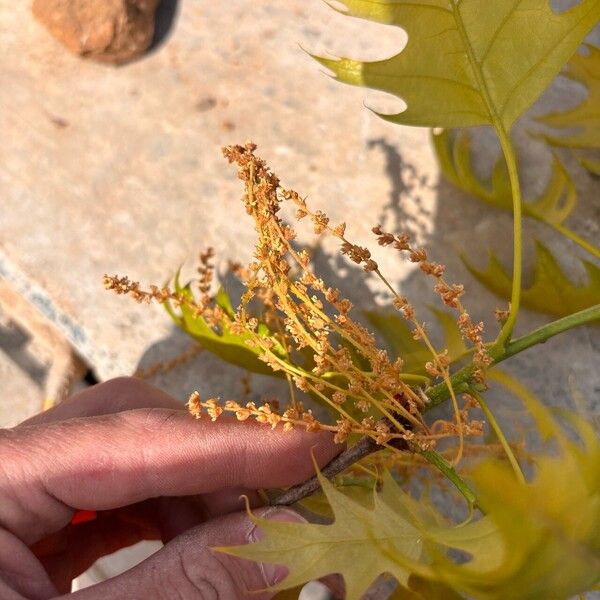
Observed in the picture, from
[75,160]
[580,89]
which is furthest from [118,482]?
[580,89]

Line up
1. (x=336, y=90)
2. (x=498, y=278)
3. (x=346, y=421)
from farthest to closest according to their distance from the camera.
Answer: (x=336, y=90) < (x=498, y=278) < (x=346, y=421)

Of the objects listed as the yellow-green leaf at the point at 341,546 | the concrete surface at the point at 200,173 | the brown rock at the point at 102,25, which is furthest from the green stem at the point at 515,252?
the brown rock at the point at 102,25

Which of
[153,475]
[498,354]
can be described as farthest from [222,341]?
[498,354]

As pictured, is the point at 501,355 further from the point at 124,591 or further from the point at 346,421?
the point at 124,591

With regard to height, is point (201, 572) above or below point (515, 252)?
below

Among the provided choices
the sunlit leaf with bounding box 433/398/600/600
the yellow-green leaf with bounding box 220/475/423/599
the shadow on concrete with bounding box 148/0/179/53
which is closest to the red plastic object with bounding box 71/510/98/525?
the yellow-green leaf with bounding box 220/475/423/599

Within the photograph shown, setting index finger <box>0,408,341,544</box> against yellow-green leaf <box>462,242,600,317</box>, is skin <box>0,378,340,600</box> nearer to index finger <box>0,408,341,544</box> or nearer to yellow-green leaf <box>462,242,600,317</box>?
index finger <box>0,408,341,544</box>

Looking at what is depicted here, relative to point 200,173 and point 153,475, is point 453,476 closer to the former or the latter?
point 153,475
